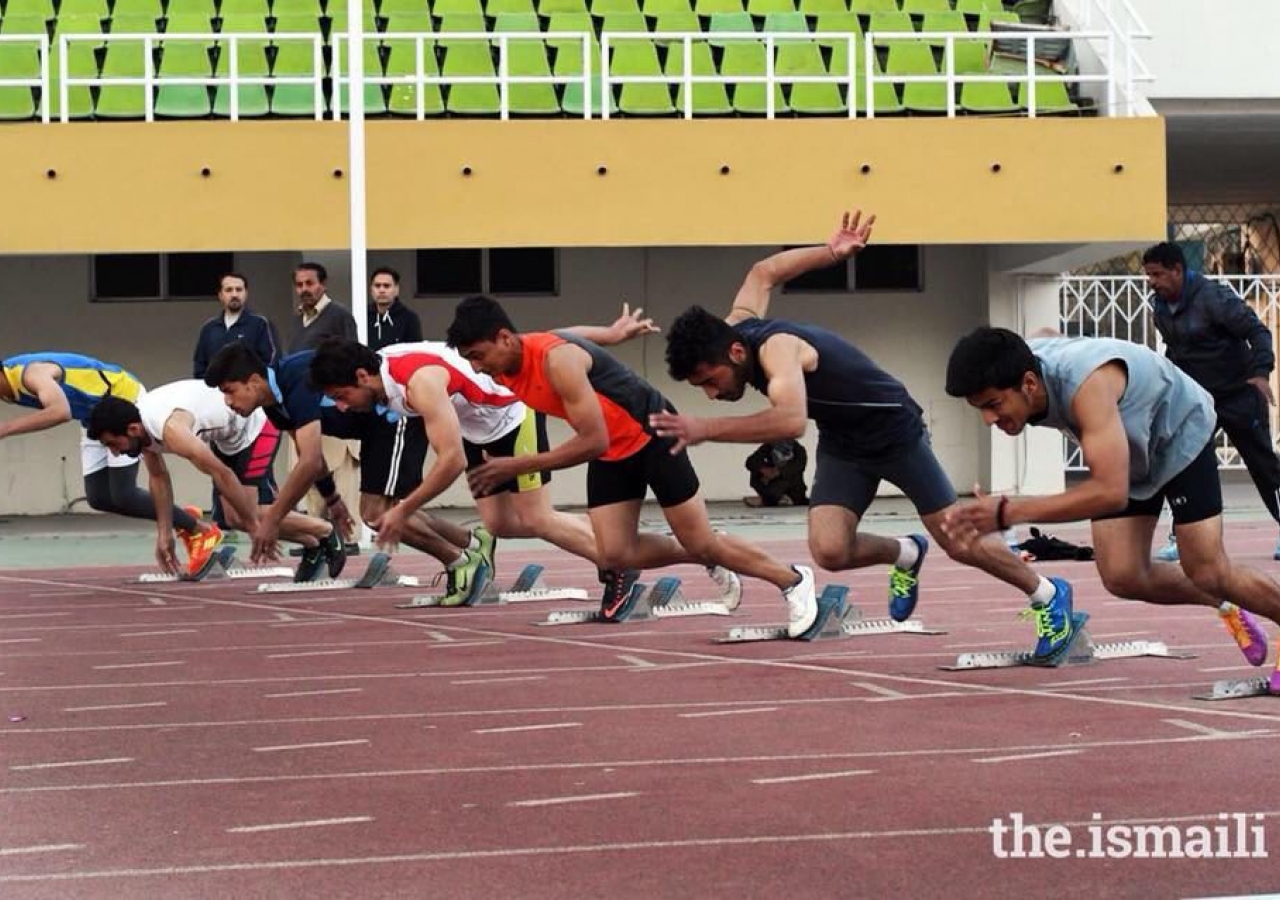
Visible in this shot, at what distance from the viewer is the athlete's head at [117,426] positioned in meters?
12.6

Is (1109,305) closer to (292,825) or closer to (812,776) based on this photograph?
(812,776)

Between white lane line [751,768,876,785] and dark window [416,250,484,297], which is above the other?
dark window [416,250,484,297]

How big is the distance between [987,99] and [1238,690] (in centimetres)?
1404

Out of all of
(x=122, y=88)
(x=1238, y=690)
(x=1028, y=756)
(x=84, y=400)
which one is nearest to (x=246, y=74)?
(x=122, y=88)

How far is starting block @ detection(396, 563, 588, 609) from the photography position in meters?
12.5

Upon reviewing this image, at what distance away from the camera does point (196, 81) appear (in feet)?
61.5

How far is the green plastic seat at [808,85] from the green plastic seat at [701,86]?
0.59m

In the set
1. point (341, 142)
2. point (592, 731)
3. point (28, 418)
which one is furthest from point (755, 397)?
point (592, 731)

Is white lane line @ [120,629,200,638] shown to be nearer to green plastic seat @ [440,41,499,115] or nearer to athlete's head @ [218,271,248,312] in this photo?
athlete's head @ [218,271,248,312]

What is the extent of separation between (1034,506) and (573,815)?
2.02 m

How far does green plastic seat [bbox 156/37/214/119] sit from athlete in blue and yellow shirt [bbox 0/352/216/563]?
698cm

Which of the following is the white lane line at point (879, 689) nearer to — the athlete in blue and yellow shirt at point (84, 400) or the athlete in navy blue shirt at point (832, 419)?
the athlete in navy blue shirt at point (832, 419)

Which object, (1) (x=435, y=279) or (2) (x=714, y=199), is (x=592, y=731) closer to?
(2) (x=714, y=199)

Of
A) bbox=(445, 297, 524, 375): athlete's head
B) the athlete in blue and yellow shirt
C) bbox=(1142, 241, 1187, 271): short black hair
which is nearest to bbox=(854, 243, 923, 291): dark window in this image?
the athlete in blue and yellow shirt
